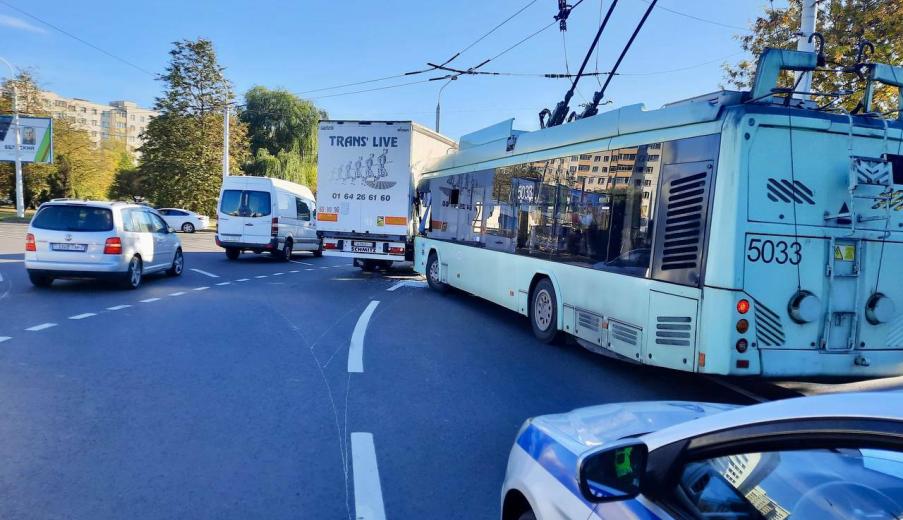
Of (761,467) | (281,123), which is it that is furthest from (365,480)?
(281,123)

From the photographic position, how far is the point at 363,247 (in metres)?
17.5

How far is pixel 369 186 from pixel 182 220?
27929mm

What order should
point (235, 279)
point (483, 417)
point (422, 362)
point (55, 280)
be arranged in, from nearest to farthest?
1. point (483, 417)
2. point (422, 362)
3. point (55, 280)
4. point (235, 279)

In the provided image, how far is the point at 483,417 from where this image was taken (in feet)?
18.3

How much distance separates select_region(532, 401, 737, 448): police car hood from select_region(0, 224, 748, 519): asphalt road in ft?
4.01

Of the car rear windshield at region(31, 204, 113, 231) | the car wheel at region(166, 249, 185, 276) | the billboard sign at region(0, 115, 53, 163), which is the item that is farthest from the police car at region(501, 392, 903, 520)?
the billboard sign at region(0, 115, 53, 163)

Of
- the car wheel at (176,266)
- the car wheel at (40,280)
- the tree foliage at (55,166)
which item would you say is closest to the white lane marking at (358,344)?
the car wheel at (40,280)

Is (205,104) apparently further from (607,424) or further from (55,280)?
(607,424)

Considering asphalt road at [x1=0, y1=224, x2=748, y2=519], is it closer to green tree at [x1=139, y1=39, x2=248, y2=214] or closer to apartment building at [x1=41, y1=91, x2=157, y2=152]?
green tree at [x1=139, y1=39, x2=248, y2=214]

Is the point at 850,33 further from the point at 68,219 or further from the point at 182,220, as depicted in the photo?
the point at 182,220

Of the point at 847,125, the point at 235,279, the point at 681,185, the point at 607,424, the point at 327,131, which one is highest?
the point at 327,131

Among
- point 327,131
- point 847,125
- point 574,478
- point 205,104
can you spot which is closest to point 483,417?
point 574,478

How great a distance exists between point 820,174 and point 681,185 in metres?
1.21

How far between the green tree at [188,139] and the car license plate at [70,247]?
3713cm
